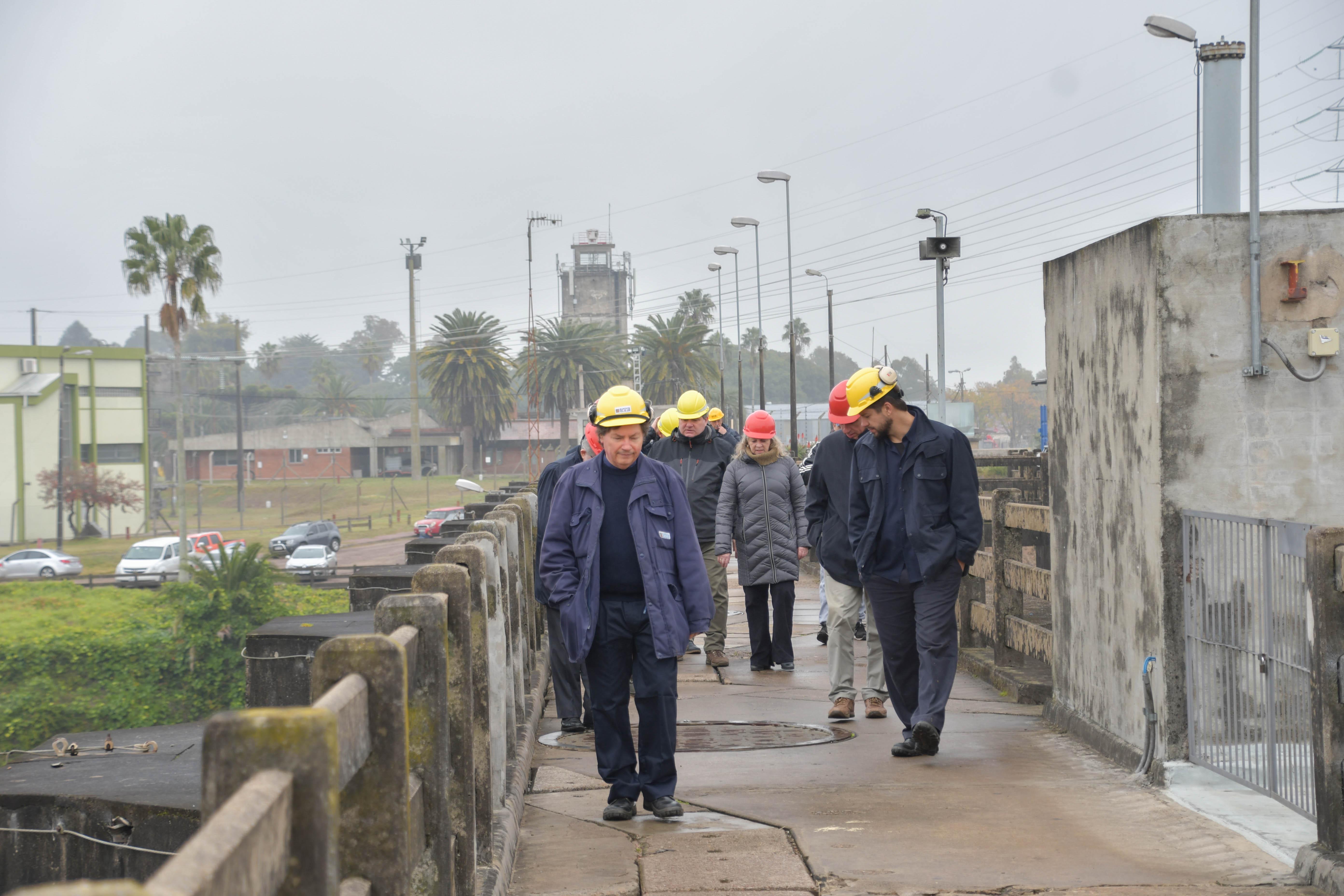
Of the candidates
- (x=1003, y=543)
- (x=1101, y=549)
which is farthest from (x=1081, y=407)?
(x=1003, y=543)

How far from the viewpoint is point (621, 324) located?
13100 cm

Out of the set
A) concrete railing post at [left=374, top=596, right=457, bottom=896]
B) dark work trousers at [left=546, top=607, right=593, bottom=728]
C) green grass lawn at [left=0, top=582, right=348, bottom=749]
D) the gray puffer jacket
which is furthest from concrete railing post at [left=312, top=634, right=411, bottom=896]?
green grass lawn at [left=0, top=582, right=348, bottom=749]

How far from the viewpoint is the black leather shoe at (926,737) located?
699cm

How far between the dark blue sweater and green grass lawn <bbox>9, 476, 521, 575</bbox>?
175 feet

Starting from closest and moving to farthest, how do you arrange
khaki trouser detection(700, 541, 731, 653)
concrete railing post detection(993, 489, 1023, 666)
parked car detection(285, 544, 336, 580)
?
1. concrete railing post detection(993, 489, 1023, 666)
2. khaki trouser detection(700, 541, 731, 653)
3. parked car detection(285, 544, 336, 580)

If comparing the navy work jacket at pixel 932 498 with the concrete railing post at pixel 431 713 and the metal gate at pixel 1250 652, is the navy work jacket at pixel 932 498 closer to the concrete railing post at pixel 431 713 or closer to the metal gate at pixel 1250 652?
the metal gate at pixel 1250 652

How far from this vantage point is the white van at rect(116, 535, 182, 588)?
165 feet

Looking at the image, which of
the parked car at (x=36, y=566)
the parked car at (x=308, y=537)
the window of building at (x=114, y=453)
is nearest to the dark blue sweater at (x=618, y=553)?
the parked car at (x=36, y=566)

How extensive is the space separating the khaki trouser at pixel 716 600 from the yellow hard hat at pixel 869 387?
11.6 feet

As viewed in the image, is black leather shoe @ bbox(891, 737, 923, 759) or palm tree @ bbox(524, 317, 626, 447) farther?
palm tree @ bbox(524, 317, 626, 447)

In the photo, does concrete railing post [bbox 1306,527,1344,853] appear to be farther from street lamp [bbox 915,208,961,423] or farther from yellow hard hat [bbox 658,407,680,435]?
street lamp [bbox 915,208,961,423]

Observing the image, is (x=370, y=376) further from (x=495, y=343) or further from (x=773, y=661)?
(x=773, y=661)

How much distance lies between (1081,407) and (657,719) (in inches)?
119

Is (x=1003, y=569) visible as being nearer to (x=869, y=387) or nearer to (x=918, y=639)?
(x=918, y=639)
